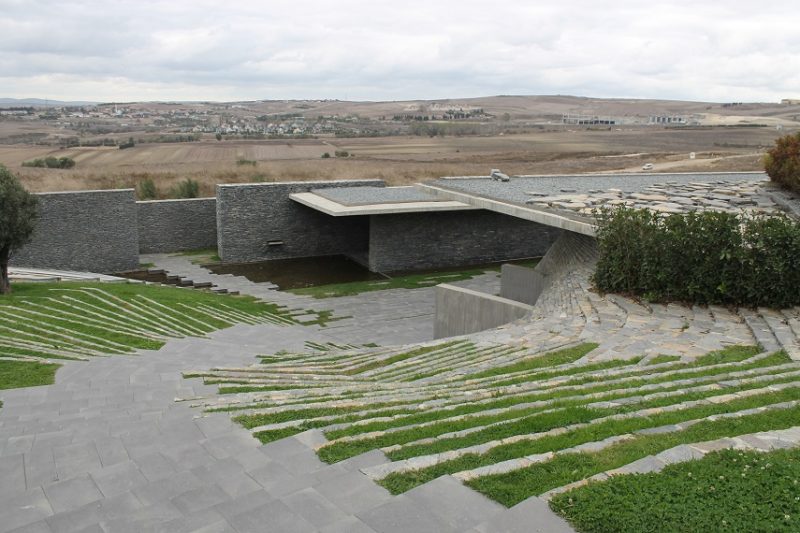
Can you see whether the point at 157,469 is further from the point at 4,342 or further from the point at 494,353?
the point at 4,342

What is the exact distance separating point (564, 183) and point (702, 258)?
8.00 meters

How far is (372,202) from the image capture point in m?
23.2

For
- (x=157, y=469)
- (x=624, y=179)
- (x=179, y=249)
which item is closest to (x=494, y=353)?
(x=157, y=469)

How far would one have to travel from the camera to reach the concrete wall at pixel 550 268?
50.0ft

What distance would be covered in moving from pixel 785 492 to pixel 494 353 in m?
5.27

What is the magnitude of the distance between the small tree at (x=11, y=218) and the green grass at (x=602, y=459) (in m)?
15.6

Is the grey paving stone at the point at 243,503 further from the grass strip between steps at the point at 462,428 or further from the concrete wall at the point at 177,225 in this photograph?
the concrete wall at the point at 177,225

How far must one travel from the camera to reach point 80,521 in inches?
190

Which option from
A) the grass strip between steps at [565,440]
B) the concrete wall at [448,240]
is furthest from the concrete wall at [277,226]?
the grass strip between steps at [565,440]

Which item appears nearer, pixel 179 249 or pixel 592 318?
pixel 592 318

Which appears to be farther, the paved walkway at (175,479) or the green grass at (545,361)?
the green grass at (545,361)

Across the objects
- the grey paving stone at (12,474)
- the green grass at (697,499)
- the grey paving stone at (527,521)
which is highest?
the green grass at (697,499)

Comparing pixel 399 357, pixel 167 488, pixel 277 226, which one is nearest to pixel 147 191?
pixel 277 226

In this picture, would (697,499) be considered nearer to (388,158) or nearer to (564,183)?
(564,183)
